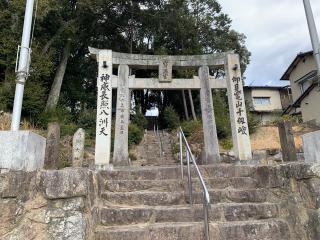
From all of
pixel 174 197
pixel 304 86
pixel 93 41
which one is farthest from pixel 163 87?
pixel 304 86

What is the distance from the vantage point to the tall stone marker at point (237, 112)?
28.3 feet

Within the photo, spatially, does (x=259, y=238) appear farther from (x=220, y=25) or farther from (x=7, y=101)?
(x=220, y=25)

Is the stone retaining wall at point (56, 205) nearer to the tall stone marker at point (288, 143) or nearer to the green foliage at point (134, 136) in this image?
the tall stone marker at point (288, 143)

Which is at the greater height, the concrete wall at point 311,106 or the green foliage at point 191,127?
the concrete wall at point 311,106

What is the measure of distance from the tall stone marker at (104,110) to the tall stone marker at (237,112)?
11.6 ft

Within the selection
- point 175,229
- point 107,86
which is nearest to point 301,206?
point 175,229

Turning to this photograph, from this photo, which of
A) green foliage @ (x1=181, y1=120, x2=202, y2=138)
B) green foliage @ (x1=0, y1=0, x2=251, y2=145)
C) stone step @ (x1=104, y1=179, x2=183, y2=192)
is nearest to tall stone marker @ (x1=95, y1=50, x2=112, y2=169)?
stone step @ (x1=104, y1=179, x2=183, y2=192)

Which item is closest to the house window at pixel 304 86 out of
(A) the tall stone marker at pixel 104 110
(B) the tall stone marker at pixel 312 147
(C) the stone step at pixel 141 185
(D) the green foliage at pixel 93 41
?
(D) the green foliage at pixel 93 41

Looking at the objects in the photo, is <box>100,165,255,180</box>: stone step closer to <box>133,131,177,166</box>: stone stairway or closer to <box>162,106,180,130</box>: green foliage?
<box>133,131,177,166</box>: stone stairway

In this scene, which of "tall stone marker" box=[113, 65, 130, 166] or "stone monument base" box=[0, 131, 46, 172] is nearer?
"stone monument base" box=[0, 131, 46, 172]

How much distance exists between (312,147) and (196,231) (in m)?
1.74

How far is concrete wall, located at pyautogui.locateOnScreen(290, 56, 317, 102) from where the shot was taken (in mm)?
22516

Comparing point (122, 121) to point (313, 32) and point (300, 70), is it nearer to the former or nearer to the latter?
point (313, 32)

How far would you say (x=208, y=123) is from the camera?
905cm
